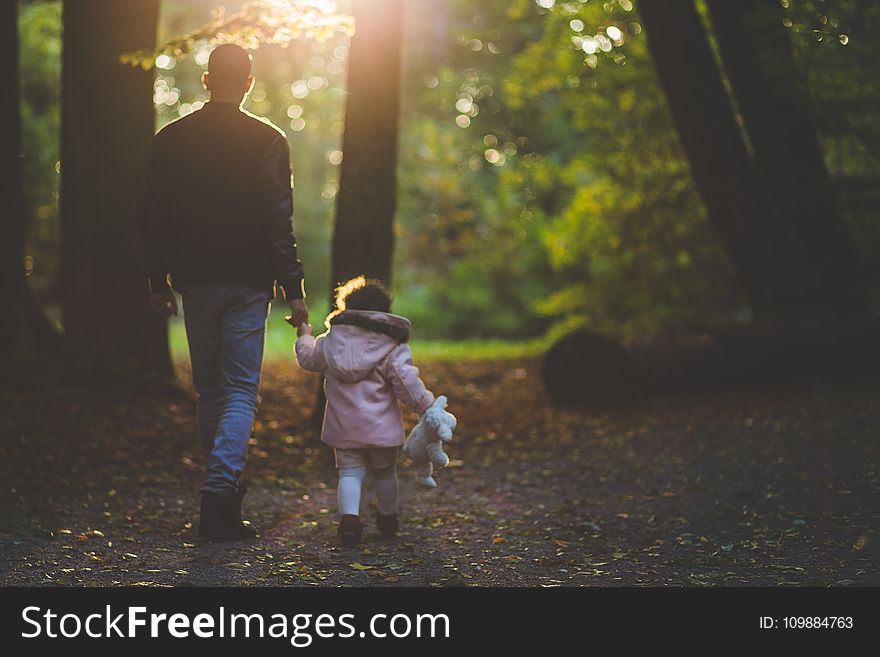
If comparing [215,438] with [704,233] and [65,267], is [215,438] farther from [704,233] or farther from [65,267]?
[704,233]

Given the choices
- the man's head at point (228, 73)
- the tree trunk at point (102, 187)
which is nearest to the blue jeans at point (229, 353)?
the man's head at point (228, 73)

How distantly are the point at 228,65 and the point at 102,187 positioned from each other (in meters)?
3.91

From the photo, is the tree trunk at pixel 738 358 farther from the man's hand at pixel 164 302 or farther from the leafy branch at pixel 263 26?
the man's hand at pixel 164 302

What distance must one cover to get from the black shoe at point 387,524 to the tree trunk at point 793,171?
5900mm

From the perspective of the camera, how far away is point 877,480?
271 inches

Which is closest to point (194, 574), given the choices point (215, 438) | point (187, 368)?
point (215, 438)

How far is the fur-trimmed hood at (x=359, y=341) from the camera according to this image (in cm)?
548

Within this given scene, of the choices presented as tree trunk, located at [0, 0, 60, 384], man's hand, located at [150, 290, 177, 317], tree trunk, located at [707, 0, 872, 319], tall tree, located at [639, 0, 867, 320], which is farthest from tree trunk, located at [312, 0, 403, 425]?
tree trunk, located at [707, 0, 872, 319]

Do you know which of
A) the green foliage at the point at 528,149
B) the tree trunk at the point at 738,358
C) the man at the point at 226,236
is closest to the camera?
the man at the point at 226,236

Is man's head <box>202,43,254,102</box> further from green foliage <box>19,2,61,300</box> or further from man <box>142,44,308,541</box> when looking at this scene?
green foliage <box>19,2,61,300</box>

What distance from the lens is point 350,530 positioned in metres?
5.57

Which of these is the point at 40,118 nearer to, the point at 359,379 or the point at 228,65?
the point at 228,65

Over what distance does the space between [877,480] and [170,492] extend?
13.6 feet

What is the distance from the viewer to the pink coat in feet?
18.0
